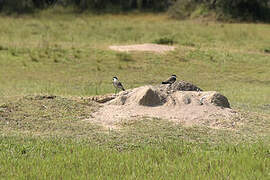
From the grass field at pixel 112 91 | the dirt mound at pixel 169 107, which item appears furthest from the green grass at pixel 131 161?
the dirt mound at pixel 169 107

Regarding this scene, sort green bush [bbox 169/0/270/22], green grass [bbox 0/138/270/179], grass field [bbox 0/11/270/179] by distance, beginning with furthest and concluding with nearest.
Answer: green bush [bbox 169/0/270/22] → grass field [bbox 0/11/270/179] → green grass [bbox 0/138/270/179]

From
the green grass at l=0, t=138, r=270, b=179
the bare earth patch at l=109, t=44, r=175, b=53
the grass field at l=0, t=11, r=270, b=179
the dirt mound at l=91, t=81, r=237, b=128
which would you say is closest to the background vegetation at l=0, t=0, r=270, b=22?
the grass field at l=0, t=11, r=270, b=179

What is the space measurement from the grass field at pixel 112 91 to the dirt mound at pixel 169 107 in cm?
34

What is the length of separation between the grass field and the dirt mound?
0.34 m

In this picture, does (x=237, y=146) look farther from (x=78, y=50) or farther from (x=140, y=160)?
(x=78, y=50)

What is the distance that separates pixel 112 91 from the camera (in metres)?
14.0

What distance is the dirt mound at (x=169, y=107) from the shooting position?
8.88 metres

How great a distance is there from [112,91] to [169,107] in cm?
475

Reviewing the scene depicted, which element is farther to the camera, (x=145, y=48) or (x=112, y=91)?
(x=145, y=48)

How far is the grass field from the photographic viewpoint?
613cm

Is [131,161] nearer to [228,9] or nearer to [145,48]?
[145,48]

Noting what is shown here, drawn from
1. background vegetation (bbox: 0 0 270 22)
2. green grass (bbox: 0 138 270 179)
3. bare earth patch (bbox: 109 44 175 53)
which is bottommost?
bare earth patch (bbox: 109 44 175 53)

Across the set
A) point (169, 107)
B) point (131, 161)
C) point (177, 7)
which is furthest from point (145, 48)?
point (177, 7)

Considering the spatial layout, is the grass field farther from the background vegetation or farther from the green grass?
the background vegetation
